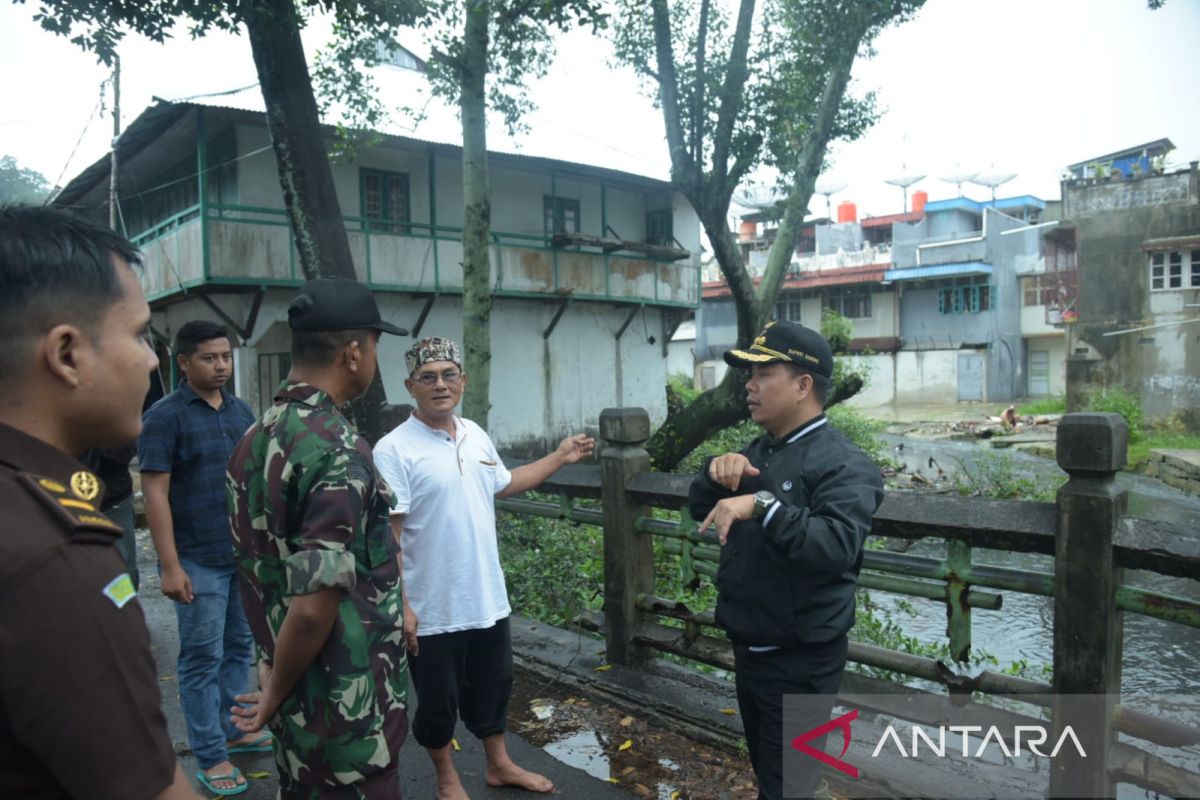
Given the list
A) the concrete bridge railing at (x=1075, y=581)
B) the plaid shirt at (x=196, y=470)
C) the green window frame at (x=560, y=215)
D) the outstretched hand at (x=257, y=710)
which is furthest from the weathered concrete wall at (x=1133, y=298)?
the outstretched hand at (x=257, y=710)

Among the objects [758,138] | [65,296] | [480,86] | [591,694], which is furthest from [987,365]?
[65,296]

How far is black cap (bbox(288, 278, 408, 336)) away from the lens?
2.30 m

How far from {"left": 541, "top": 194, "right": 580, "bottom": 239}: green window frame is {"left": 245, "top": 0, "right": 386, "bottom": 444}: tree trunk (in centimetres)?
1021

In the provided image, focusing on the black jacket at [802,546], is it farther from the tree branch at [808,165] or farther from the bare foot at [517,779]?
the tree branch at [808,165]

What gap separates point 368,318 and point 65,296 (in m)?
1.12

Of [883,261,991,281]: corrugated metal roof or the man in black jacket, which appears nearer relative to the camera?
the man in black jacket

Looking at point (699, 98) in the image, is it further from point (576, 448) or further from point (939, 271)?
point (939, 271)

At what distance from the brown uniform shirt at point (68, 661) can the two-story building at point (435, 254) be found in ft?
43.6

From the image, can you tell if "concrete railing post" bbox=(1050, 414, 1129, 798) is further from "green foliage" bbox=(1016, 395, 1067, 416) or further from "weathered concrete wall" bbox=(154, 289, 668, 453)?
"green foliage" bbox=(1016, 395, 1067, 416)

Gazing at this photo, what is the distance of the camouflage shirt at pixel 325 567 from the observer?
6.78ft

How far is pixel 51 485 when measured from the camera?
3.85ft

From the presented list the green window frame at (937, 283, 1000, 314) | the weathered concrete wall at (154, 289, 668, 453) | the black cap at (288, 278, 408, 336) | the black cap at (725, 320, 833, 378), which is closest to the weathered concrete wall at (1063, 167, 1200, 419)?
the green window frame at (937, 283, 1000, 314)

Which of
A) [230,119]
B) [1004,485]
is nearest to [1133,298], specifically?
[1004,485]

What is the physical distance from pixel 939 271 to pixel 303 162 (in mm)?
29971
